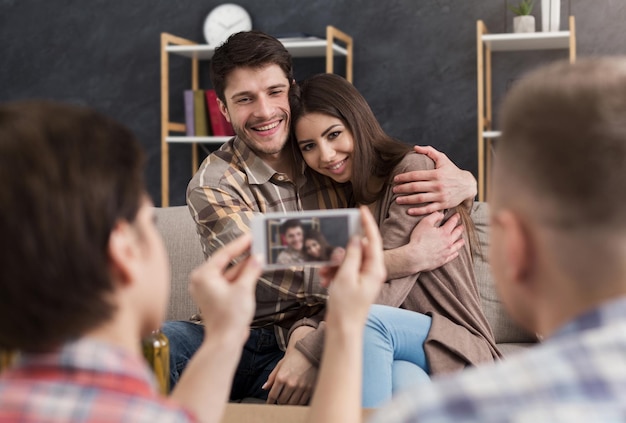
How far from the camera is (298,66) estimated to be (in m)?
4.34

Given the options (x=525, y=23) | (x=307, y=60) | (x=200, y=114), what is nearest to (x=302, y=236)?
(x=525, y=23)

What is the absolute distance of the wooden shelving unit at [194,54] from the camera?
13.2 ft

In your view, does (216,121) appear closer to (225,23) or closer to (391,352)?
(225,23)

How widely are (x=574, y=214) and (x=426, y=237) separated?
4.23ft

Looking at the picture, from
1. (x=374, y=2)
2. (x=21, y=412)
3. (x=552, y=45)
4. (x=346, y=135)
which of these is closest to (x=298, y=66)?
(x=374, y=2)

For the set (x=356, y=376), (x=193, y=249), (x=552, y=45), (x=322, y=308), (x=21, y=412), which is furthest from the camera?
(x=552, y=45)

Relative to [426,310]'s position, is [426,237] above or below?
above

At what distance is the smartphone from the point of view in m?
1.10

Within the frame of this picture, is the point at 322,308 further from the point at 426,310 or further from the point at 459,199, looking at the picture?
the point at 459,199

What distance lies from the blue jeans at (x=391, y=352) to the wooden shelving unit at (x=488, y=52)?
207cm

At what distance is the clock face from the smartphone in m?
3.31

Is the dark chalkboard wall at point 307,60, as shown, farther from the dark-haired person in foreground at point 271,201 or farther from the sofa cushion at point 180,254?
the dark-haired person in foreground at point 271,201

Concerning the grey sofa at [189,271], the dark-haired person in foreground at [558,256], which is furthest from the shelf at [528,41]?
the dark-haired person in foreground at [558,256]

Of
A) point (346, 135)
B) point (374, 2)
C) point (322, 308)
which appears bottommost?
point (322, 308)
